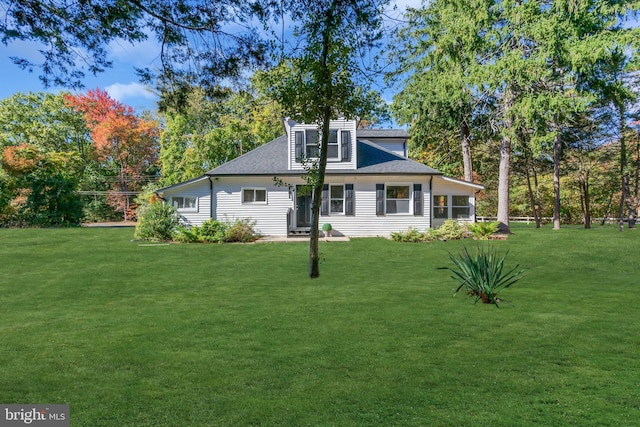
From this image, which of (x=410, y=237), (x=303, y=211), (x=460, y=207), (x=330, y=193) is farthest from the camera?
(x=460, y=207)

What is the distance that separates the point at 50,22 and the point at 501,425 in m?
7.43

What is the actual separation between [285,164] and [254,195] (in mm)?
2346

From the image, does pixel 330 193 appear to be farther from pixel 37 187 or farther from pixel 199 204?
pixel 37 187

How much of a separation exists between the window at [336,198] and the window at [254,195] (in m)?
3.55

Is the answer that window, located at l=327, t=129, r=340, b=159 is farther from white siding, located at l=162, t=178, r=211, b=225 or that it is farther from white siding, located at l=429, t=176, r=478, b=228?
white siding, located at l=162, t=178, r=211, b=225

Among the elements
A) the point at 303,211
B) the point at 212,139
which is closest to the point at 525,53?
the point at 303,211

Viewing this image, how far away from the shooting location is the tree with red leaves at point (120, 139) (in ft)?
129

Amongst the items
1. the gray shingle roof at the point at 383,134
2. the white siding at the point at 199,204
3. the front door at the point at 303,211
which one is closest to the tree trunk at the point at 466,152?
the gray shingle roof at the point at 383,134

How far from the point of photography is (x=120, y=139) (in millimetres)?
40531

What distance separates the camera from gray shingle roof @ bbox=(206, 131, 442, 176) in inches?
816

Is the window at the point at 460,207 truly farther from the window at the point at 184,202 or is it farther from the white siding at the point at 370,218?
the window at the point at 184,202

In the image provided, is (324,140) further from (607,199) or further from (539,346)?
(607,199)

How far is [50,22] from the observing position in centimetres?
583

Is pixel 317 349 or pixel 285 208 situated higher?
pixel 285 208
